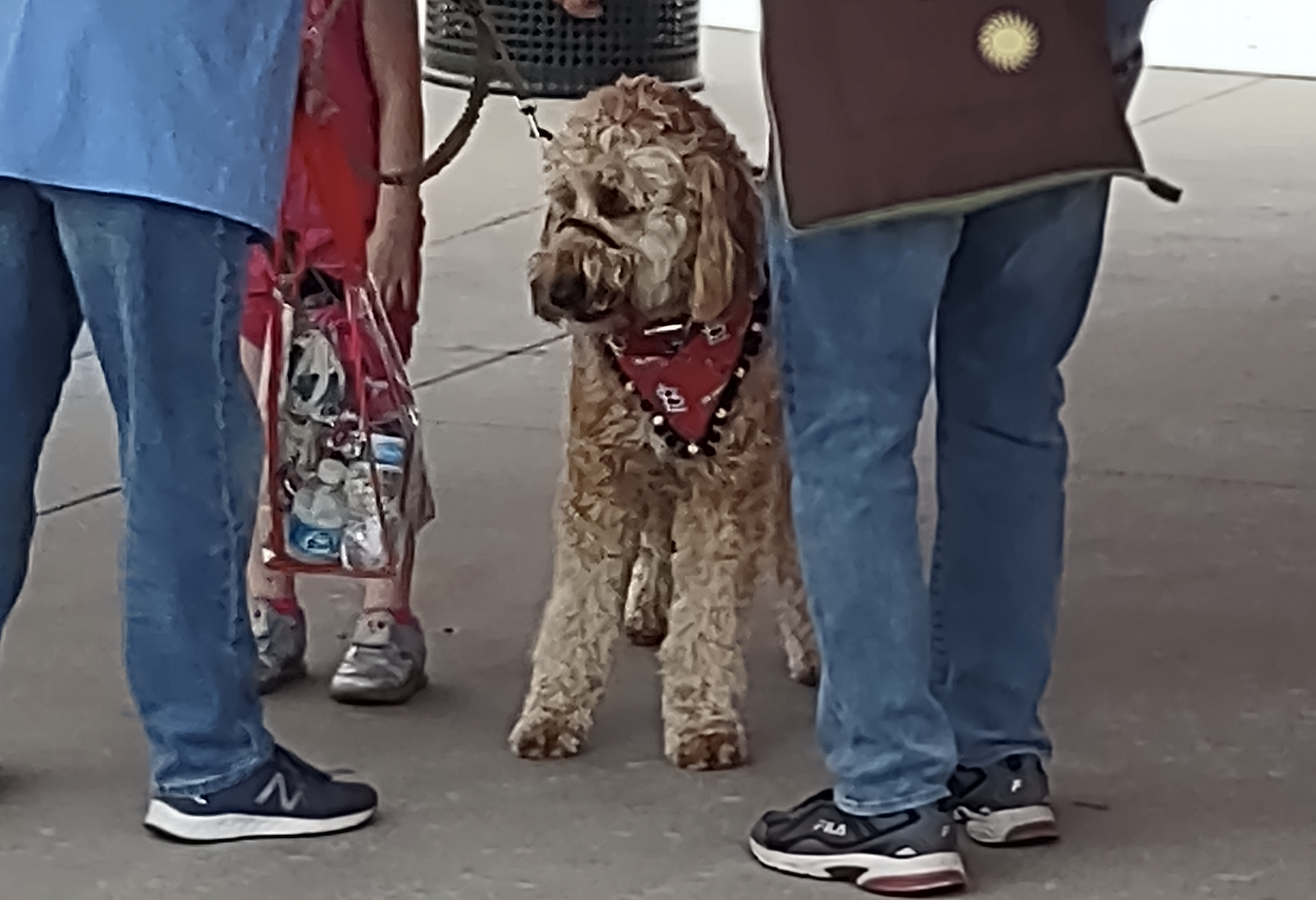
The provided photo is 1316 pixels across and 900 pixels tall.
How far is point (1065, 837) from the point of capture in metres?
3.37

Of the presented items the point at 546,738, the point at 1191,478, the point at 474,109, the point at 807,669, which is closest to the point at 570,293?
the point at 474,109

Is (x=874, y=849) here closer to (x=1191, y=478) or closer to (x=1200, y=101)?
(x=1191, y=478)

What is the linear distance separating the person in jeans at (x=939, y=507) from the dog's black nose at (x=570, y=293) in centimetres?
47

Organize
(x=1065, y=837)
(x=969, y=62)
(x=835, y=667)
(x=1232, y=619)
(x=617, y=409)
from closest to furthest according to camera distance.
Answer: (x=969, y=62), (x=835, y=667), (x=1065, y=837), (x=617, y=409), (x=1232, y=619)

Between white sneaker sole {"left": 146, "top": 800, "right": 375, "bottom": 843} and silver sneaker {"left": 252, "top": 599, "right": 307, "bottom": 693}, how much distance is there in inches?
25.9

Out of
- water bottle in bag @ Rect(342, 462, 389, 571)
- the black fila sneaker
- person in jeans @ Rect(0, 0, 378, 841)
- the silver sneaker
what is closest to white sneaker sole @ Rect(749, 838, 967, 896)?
the black fila sneaker

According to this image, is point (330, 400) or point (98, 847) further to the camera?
point (330, 400)

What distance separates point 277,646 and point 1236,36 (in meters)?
10.7

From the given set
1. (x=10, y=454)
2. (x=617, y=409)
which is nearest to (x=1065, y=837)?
(x=617, y=409)

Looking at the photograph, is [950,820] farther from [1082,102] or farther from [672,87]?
[672,87]

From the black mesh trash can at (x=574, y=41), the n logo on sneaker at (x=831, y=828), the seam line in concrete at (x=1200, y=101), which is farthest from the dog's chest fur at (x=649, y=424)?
the seam line in concrete at (x=1200, y=101)

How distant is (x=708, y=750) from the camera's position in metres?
3.63

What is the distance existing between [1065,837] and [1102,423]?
2.77 m

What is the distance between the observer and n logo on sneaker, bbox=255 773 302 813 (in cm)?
330
